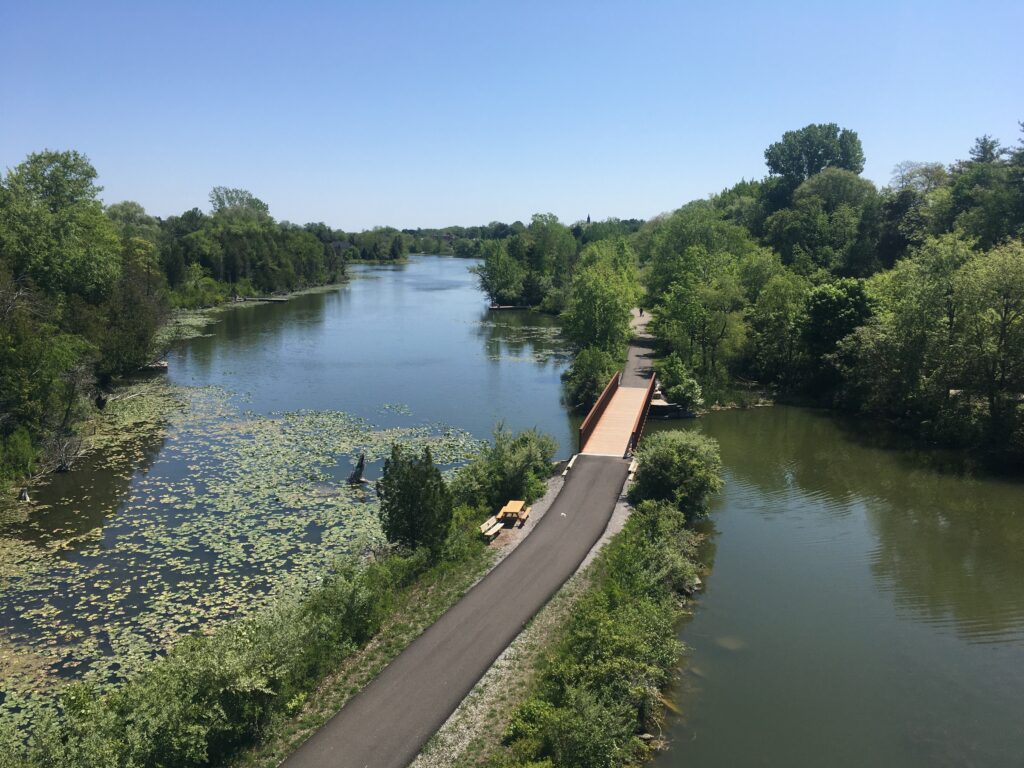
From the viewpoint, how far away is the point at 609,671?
13883 mm

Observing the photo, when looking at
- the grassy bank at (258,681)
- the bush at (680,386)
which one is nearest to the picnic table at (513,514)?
the grassy bank at (258,681)

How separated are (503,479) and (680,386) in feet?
56.9

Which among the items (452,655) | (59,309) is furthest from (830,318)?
(59,309)

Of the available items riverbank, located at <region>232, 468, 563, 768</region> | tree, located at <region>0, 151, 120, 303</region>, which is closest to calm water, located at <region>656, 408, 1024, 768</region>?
riverbank, located at <region>232, 468, 563, 768</region>

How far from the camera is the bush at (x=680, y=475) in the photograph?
76.6 feet

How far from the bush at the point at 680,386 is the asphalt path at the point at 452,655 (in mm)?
16520

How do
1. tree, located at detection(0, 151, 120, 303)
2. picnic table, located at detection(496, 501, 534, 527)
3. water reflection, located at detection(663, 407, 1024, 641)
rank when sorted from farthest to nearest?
tree, located at detection(0, 151, 120, 303) → picnic table, located at detection(496, 501, 534, 527) → water reflection, located at detection(663, 407, 1024, 641)

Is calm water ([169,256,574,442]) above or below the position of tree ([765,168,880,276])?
below

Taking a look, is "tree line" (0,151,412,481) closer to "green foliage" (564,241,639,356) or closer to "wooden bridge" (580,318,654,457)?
"wooden bridge" (580,318,654,457)

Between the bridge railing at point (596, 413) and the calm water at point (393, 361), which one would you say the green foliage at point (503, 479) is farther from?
the calm water at point (393, 361)

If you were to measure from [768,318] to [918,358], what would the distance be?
1069 cm

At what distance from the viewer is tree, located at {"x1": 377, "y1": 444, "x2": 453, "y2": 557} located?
1894cm

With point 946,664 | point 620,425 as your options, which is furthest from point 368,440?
point 946,664

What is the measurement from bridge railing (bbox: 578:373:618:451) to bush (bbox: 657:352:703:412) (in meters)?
3.23
